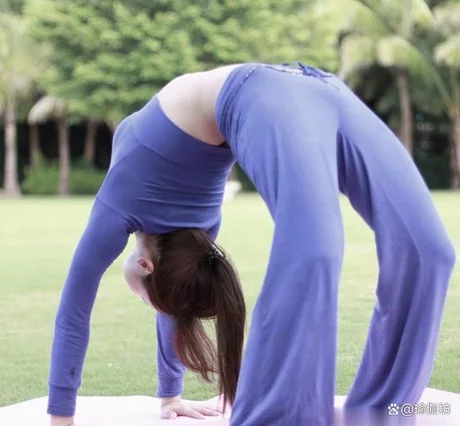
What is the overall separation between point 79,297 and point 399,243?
88 cm

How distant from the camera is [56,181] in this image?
2522cm

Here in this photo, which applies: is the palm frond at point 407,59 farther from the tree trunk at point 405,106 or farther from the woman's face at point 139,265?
the woman's face at point 139,265

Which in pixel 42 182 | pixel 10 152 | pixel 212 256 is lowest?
pixel 42 182

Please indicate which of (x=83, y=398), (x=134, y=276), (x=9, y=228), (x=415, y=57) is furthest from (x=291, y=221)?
(x=415, y=57)

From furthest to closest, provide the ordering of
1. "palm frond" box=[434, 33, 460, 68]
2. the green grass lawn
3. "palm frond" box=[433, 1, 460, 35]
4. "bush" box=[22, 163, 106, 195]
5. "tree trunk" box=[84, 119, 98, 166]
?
"tree trunk" box=[84, 119, 98, 166] < "bush" box=[22, 163, 106, 195] < "palm frond" box=[433, 1, 460, 35] < "palm frond" box=[434, 33, 460, 68] < the green grass lawn

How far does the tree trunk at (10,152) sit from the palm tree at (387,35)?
8783 mm

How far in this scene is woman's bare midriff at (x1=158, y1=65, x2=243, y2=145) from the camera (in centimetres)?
245

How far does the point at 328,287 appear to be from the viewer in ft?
7.01

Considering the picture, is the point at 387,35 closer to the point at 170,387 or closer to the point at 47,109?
the point at 47,109

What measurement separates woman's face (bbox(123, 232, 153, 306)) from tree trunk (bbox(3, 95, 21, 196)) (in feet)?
73.4

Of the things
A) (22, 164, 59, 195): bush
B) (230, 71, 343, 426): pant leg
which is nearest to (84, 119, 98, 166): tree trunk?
(22, 164, 59, 195): bush

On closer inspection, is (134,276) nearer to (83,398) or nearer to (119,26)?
(83,398)

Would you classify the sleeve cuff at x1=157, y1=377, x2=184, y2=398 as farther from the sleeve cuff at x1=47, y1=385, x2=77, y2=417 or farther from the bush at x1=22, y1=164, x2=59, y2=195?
the bush at x1=22, y1=164, x2=59, y2=195

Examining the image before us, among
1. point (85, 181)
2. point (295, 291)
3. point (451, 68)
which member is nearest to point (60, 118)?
point (85, 181)
